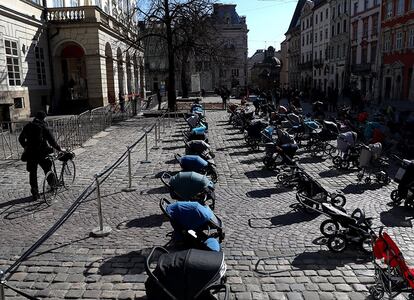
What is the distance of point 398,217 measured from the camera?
A: 24.8ft

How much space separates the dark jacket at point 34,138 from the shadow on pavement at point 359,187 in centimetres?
694

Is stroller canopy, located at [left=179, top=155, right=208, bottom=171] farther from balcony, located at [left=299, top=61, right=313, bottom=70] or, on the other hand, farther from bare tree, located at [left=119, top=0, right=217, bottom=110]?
balcony, located at [left=299, top=61, right=313, bottom=70]

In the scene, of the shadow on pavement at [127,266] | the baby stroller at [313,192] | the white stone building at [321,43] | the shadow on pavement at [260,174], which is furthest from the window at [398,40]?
the shadow on pavement at [127,266]

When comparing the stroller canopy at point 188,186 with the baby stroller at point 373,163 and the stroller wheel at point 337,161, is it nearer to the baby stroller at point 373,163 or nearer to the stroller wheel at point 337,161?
the baby stroller at point 373,163

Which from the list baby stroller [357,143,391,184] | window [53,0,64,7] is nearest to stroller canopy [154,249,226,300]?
baby stroller [357,143,391,184]

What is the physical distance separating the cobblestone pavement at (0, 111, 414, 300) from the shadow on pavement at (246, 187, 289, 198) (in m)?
0.02

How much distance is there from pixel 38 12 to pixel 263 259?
2716 cm

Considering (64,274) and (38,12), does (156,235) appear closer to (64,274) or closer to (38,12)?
(64,274)

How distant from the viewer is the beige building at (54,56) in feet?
77.5

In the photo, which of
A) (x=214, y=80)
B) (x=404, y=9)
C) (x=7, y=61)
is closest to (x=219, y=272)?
(x=7, y=61)

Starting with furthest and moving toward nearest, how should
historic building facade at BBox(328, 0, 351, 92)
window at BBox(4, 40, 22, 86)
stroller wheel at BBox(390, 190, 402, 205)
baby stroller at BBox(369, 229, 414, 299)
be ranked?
historic building facade at BBox(328, 0, 351, 92), window at BBox(4, 40, 22, 86), stroller wheel at BBox(390, 190, 402, 205), baby stroller at BBox(369, 229, 414, 299)

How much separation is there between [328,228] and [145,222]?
328 cm

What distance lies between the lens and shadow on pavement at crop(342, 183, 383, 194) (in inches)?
368

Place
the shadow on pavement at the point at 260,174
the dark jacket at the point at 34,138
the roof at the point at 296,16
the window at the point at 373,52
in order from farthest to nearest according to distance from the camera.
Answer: the roof at the point at 296,16 → the window at the point at 373,52 → the shadow on pavement at the point at 260,174 → the dark jacket at the point at 34,138
